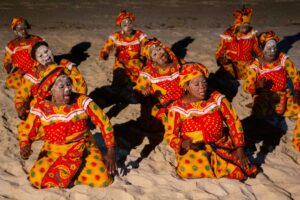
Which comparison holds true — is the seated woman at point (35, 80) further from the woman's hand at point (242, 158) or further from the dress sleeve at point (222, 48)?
the dress sleeve at point (222, 48)

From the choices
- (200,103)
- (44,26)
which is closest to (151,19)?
(44,26)

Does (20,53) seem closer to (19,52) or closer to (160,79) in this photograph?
(19,52)

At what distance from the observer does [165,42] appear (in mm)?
11344

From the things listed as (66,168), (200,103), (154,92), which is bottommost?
(66,168)

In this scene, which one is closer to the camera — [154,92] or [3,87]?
[154,92]

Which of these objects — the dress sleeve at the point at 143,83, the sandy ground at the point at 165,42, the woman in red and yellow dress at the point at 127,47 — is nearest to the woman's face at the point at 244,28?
the sandy ground at the point at 165,42

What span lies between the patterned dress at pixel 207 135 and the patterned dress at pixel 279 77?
2.03 m

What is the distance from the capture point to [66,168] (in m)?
4.79

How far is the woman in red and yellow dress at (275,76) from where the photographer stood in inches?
263

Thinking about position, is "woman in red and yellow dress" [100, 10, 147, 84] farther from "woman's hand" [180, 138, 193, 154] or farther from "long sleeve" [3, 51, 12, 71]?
"woman's hand" [180, 138, 193, 154]

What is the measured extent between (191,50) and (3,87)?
496 cm

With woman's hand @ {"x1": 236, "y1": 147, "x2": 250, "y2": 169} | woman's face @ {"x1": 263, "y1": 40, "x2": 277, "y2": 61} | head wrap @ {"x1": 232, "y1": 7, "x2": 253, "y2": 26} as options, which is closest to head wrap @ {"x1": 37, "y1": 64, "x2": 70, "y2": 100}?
woman's hand @ {"x1": 236, "y1": 147, "x2": 250, "y2": 169}

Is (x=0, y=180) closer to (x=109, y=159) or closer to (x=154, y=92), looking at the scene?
(x=109, y=159)

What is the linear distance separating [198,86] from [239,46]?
13.6 ft
